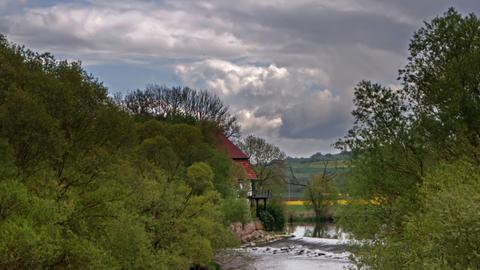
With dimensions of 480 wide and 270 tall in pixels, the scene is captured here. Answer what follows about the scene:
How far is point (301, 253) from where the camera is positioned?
62.2 meters

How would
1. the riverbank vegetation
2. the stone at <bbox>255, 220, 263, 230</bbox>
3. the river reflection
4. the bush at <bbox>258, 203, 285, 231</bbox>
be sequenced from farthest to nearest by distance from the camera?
1. the bush at <bbox>258, 203, 285, 231</bbox>
2. the river reflection
3. the stone at <bbox>255, 220, 263, 230</bbox>
4. the riverbank vegetation

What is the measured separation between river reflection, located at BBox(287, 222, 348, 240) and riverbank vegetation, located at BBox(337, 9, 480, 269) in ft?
150

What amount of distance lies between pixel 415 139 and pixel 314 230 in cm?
5918

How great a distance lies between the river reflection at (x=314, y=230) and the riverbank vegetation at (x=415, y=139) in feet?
150

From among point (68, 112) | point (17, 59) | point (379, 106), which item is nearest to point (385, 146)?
point (379, 106)

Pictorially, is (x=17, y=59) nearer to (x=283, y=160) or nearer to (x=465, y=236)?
(x=465, y=236)

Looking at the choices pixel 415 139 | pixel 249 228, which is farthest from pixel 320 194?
pixel 415 139

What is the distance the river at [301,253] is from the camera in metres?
52.0

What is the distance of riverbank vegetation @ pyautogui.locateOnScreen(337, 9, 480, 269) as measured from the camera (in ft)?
83.1

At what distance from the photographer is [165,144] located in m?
43.6

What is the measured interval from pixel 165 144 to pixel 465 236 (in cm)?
2870

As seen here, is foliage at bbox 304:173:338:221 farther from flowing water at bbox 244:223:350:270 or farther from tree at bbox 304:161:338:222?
flowing water at bbox 244:223:350:270

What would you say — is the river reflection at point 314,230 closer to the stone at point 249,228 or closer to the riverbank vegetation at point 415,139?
the stone at point 249,228

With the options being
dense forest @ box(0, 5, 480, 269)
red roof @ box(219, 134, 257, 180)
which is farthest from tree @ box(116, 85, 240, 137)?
dense forest @ box(0, 5, 480, 269)
